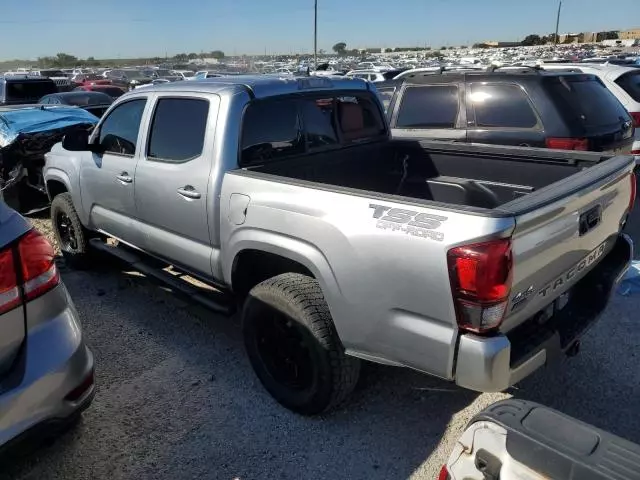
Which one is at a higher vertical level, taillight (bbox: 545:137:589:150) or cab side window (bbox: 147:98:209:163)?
→ cab side window (bbox: 147:98:209:163)

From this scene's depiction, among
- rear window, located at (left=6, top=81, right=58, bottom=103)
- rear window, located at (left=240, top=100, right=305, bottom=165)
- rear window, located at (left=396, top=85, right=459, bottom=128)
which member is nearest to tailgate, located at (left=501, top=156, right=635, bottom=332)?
rear window, located at (left=240, top=100, right=305, bottom=165)

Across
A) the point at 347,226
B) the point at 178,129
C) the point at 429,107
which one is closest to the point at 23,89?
the point at 429,107

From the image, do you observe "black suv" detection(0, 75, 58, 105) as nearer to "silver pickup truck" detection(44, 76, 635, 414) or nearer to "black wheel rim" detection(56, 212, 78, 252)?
"black wheel rim" detection(56, 212, 78, 252)

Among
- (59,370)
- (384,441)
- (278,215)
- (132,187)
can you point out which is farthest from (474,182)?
(59,370)

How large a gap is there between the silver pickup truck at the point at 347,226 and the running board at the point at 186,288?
7cm

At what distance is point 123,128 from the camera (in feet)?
14.2

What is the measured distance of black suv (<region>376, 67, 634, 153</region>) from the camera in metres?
5.38

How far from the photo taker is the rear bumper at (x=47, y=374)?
6.77 feet

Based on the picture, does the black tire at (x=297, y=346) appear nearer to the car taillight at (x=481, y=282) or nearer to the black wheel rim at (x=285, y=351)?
the black wheel rim at (x=285, y=351)

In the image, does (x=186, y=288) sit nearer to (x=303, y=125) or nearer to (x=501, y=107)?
(x=303, y=125)

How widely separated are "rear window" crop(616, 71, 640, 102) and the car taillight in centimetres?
662

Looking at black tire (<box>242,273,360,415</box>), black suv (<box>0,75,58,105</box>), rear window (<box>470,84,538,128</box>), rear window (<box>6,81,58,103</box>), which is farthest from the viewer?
rear window (<box>6,81,58,103</box>)

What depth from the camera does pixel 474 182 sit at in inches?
153

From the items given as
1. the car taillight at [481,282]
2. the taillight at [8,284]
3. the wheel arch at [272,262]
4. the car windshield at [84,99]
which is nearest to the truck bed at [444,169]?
the wheel arch at [272,262]
